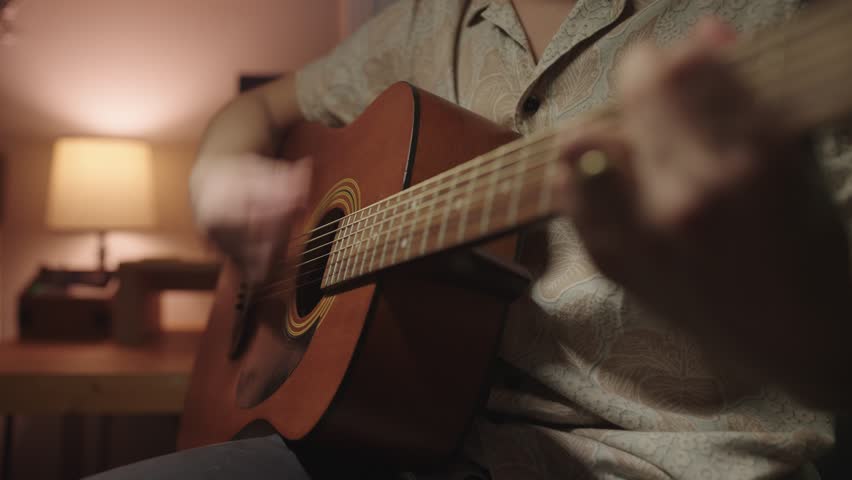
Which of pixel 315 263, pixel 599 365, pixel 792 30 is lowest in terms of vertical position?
pixel 599 365

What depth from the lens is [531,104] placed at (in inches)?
26.4

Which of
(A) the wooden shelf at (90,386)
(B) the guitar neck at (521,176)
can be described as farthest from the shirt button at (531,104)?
(A) the wooden shelf at (90,386)

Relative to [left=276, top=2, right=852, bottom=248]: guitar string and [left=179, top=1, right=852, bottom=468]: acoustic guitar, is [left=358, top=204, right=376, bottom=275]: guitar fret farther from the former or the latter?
[left=276, top=2, right=852, bottom=248]: guitar string

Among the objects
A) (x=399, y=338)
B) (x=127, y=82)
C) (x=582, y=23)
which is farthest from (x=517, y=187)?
(x=127, y=82)

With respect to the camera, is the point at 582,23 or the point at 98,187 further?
the point at 98,187

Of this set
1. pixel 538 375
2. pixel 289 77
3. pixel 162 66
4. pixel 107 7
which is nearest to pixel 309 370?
pixel 538 375

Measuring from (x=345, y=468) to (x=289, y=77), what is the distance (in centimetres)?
78

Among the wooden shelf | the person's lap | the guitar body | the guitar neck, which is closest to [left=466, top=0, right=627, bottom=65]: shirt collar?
the guitar body

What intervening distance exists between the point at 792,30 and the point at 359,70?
78 centimetres

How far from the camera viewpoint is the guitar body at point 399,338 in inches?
21.5

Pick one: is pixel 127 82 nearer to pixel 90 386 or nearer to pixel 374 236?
pixel 90 386

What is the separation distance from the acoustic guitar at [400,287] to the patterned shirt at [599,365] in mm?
56

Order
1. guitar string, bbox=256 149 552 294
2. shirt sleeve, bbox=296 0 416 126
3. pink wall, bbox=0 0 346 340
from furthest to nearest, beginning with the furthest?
pink wall, bbox=0 0 346 340, shirt sleeve, bbox=296 0 416 126, guitar string, bbox=256 149 552 294

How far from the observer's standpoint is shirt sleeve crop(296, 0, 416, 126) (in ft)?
3.03
